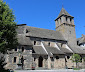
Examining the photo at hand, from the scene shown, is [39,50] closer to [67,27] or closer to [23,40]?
[23,40]

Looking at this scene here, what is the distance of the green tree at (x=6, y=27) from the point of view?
580 inches

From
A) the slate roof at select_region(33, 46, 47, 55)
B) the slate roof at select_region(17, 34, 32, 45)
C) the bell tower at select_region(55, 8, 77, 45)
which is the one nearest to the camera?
the slate roof at select_region(17, 34, 32, 45)

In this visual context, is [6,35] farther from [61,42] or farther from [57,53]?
[61,42]

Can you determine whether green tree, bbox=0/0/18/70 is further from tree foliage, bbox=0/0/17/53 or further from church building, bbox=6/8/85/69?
church building, bbox=6/8/85/69

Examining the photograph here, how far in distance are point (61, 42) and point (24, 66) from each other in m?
15.0

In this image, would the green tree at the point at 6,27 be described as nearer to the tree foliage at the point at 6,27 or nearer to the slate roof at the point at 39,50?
the tree foliage at the point at 6,27

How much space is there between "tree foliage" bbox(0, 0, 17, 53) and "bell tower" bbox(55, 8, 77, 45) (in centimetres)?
2194

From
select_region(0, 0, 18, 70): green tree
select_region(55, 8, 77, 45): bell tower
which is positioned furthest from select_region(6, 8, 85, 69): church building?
select_region(0, 0, 18, 70): green tree

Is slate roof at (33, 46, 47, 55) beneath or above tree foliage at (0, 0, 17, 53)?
beneath

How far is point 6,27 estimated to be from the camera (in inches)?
605

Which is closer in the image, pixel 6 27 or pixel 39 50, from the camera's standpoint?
pixel 6 27

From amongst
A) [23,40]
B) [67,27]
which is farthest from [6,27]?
[67,27]

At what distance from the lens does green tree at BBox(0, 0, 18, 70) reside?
48.4 feet

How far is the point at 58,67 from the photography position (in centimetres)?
2481
